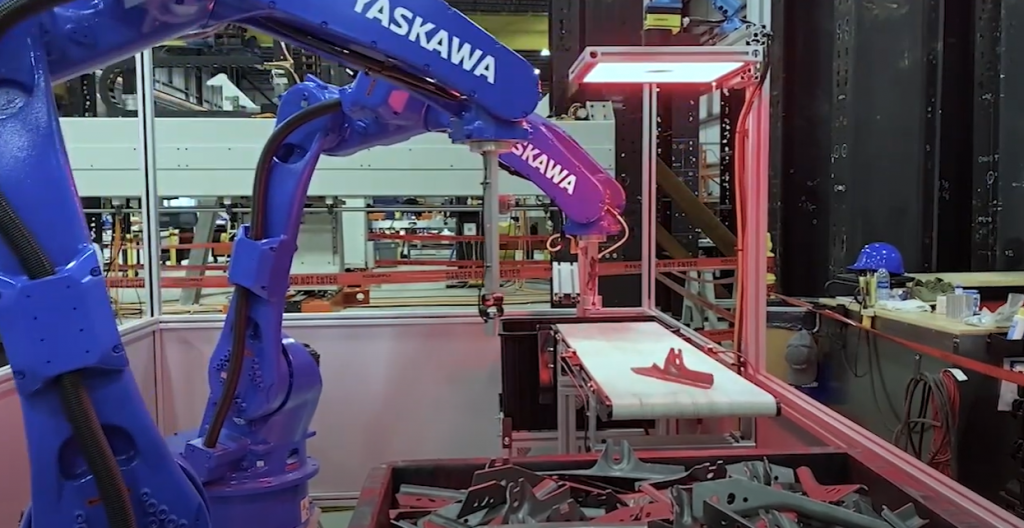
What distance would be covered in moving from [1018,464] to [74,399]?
11.3 ft

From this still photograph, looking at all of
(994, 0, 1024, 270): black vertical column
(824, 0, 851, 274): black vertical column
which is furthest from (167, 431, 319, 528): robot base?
(994, 0, 1024, 270): black vertical column

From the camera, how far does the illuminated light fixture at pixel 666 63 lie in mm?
2377

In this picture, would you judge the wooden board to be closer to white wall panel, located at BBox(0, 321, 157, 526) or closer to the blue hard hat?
the blue hard hat

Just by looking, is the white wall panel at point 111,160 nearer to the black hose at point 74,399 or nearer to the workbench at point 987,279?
the black hose at point 74,399

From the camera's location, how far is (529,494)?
155 centimetres

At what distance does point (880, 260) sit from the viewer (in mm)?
4586

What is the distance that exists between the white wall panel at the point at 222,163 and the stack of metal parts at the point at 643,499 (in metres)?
2.50

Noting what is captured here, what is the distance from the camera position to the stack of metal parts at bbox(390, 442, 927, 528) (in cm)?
141

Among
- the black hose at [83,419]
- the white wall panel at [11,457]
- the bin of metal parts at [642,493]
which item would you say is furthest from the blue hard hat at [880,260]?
the black hose at [83,419]

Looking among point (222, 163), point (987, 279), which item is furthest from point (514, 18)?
point (987, 279)

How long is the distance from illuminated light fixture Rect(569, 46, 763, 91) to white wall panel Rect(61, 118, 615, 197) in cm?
155

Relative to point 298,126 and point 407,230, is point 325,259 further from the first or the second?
point 407,230

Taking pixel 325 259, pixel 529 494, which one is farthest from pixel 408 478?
pixel 325 259

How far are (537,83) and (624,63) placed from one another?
2.13ft
